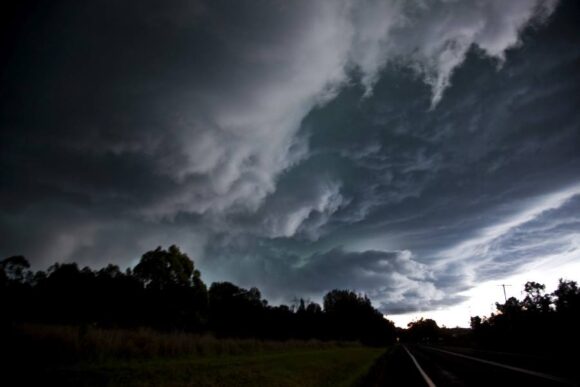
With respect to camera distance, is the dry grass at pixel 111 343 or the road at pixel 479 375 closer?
the dry grass at pixel 111 343

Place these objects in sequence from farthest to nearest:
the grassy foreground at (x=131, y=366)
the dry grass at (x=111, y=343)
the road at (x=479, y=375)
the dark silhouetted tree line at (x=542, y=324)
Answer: the dark silhouetted tree line at (x=542, y=324)
the road at (x=479, y=375)
the dry grass at (x=111, y=343)
the grassy foreground at (x=131, y=366)

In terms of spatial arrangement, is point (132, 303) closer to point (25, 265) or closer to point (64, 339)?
point (25, 265)

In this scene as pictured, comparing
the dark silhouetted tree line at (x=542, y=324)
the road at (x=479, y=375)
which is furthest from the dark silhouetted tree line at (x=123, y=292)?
the dark silhouetted tree line at (x=542, y=324)

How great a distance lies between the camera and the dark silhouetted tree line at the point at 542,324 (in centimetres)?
4535

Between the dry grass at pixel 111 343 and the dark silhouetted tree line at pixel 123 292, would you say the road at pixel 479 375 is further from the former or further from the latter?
the dark silhouetted tree line at pixel 123 292

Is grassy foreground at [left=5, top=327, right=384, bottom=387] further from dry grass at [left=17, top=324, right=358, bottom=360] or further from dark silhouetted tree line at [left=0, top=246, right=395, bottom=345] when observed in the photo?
dark silhouetted tree line at [left=0, top=246, right=395, bottom=345]

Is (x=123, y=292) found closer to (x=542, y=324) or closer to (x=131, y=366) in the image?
(x=131, y=366)

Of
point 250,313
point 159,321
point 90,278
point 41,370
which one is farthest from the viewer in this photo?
point 250,313

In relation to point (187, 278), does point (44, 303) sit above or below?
below

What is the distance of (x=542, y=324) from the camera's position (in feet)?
177

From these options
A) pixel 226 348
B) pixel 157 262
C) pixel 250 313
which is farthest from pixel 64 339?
pixel 250 313

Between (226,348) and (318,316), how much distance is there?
9760cm

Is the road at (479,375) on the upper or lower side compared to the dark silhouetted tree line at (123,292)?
lower

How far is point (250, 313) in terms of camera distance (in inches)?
3720
